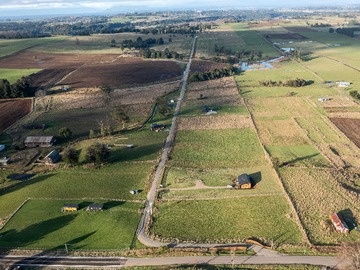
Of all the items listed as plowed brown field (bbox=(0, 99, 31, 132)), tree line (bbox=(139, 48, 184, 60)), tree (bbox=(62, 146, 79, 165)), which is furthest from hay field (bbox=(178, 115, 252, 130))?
tree line (bbox=(139, 48, 184, 60))

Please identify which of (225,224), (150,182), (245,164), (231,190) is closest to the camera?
(225,224)

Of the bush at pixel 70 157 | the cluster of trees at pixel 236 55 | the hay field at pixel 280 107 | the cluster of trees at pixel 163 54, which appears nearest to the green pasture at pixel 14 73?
the cluster of trees at pixel 163 54

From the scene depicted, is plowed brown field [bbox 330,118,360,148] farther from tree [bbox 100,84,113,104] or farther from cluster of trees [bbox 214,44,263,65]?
cluster of trees [bbox 214,44,263,65]

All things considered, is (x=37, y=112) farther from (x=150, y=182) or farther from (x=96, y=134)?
(x=150, y=182)

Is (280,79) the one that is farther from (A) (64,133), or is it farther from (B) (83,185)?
(B) (83,185)

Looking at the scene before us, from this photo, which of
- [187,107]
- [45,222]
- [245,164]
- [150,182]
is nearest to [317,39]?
[187,107]

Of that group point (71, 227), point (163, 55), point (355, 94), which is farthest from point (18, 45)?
point (355, 94)
